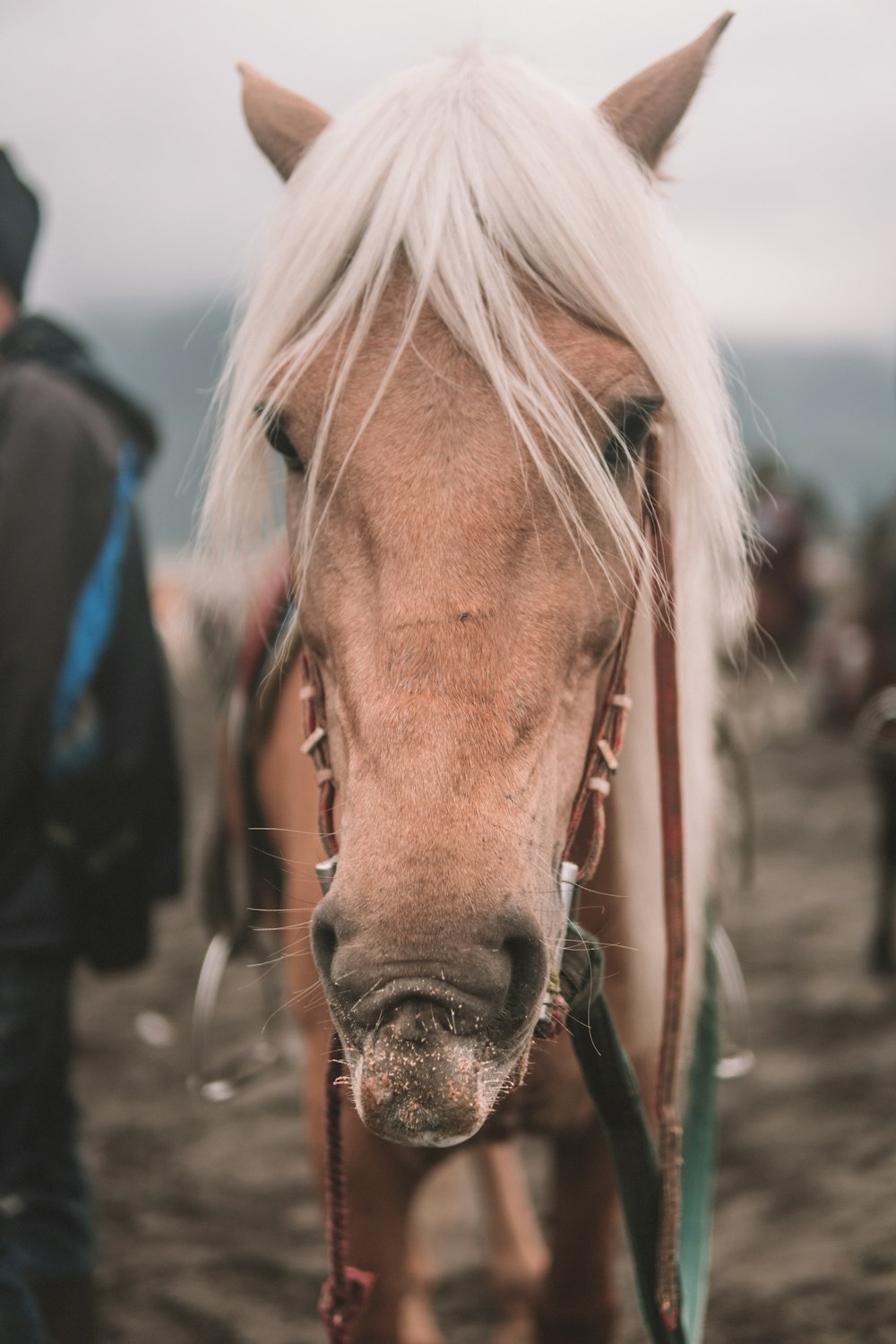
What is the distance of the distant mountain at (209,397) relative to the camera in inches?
72.3

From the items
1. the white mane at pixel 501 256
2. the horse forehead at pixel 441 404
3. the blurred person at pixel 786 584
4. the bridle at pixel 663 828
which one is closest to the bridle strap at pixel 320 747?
the bridle at pixel 663 828

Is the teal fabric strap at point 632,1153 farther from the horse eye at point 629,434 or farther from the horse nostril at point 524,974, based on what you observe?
the horse eye at point 629,434

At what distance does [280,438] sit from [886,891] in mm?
4412

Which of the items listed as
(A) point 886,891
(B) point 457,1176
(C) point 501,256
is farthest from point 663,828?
(A) point 886,891

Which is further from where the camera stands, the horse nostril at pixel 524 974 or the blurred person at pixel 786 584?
the blurred person at pixel 786 584

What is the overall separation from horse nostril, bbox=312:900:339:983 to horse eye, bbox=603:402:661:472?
26.5 inches

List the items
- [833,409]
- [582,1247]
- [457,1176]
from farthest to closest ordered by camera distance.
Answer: [833,409] < [457,1176] < [582,1247]

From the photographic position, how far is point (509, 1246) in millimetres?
2941

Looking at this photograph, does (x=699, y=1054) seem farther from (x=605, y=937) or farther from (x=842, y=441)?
(x=842, y=441)

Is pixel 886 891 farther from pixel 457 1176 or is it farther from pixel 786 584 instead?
pixel 786 584

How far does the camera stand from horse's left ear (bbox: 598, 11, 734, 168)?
1.49 m

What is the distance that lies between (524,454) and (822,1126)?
3.25 m

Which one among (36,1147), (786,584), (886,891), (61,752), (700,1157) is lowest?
(786,584)

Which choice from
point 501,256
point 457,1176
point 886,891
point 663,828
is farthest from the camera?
point 886,891
